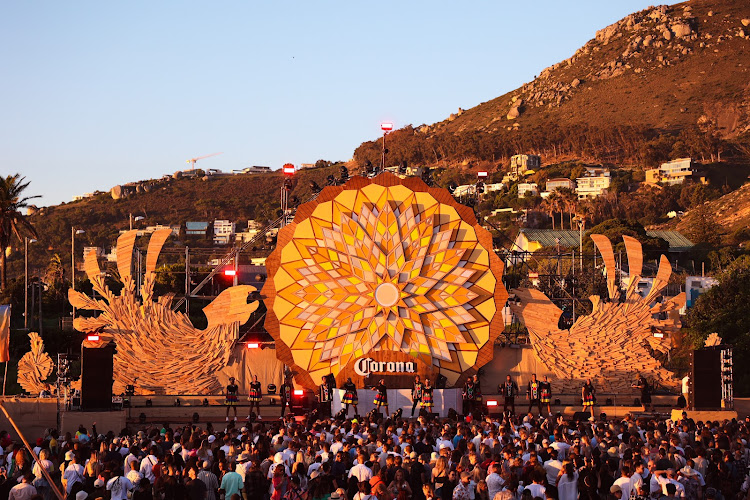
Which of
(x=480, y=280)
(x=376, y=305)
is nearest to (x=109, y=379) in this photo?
(x=376, y=305)

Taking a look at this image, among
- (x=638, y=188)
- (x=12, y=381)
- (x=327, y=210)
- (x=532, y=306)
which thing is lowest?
(x=12, y=381)

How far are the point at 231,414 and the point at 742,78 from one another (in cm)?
15545

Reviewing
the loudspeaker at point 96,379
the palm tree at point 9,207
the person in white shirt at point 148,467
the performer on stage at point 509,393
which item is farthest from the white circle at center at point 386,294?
the palm tree at point 9,207

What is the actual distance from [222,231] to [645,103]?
78519 millimetres

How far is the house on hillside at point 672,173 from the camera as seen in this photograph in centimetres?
14788

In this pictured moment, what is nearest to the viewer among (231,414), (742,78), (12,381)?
(231,414)

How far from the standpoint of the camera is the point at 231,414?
3269 centimetres

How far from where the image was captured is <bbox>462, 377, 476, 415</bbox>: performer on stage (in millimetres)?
31969

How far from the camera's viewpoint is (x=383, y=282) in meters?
33.4

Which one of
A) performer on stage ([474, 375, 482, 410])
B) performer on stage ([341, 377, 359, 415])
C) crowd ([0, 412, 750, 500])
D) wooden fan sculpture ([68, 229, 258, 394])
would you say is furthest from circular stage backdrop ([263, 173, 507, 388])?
crowd ([0, 412, 750, 500])

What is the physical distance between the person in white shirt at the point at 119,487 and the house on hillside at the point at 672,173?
139181 mm

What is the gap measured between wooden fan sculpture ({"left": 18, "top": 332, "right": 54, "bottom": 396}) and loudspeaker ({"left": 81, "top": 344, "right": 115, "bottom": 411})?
5431 millimetres

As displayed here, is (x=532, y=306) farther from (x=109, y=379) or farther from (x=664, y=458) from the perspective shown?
(x=664, y=458)

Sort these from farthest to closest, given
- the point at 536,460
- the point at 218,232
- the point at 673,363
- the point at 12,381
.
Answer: the point at 218,232, the point at 12,381, the point at 673,363, the point at 536,460
